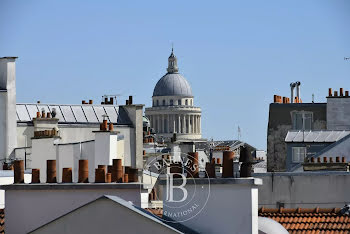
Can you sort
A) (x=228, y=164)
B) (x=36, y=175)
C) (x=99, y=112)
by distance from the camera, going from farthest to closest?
1. (x=99, y=112)
2. (x=36, y=175)
3. (x=228, y=164)

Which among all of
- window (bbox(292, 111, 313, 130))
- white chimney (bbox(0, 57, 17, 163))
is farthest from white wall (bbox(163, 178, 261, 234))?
window (bbox(292, 111, 313, 130))

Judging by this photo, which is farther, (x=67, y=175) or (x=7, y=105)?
(x=7, y=105)

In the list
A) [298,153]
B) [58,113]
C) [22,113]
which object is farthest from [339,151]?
[58,113]

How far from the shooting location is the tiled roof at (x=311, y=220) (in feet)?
77.2

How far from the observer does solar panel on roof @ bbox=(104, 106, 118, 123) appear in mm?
70094

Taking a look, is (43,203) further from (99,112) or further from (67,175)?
(99,112)

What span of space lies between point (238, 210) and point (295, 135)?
126 feet

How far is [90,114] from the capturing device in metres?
70.6

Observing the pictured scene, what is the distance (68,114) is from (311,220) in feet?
152

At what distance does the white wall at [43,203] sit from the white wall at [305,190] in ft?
41.2

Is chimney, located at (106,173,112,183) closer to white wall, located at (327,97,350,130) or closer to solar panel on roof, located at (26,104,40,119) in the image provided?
white wall, located at (327,97,350,130)

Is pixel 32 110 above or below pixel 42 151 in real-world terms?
above

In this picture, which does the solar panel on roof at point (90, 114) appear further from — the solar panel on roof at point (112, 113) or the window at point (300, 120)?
A: the window at point (300, 120)

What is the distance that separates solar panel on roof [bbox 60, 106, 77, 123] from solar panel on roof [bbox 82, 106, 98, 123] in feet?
2.61
